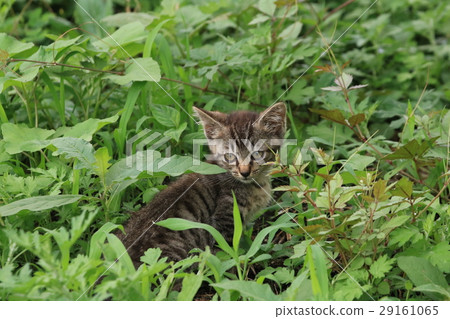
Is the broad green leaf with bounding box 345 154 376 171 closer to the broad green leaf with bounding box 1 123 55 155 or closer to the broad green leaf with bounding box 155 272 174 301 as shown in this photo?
the broad green leaf with bounding box 155 272 174 301

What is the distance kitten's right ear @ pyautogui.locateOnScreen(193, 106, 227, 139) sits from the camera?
12.6 ft

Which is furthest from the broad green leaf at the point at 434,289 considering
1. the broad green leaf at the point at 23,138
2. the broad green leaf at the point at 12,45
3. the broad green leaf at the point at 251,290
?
the broad green leaf at the point at 12,45

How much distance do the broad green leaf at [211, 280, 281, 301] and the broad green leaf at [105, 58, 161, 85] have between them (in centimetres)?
168

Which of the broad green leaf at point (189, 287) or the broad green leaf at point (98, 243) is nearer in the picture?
the broad green leaf at point (189, 287)

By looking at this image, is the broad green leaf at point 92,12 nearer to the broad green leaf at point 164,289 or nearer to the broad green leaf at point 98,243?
the broad green leaf at point 98,243

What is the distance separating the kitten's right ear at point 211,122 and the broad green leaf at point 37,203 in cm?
109

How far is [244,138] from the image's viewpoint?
388 centimetres

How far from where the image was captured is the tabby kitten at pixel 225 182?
3.52 m

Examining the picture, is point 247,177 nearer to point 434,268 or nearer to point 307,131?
point 307,131

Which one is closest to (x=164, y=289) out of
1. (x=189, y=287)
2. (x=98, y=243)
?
(x=189, y=287)

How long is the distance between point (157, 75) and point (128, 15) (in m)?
1.27

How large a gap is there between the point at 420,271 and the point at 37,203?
214 cm

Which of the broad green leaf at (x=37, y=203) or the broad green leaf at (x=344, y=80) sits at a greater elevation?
the broad green leaf at (x=344, y=80)

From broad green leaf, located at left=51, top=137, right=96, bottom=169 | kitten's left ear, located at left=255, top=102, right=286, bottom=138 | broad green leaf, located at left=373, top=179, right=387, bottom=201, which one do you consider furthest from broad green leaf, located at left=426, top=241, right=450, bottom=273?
broad green leaf, located at left=51, top=137, right=96, bottom=169
